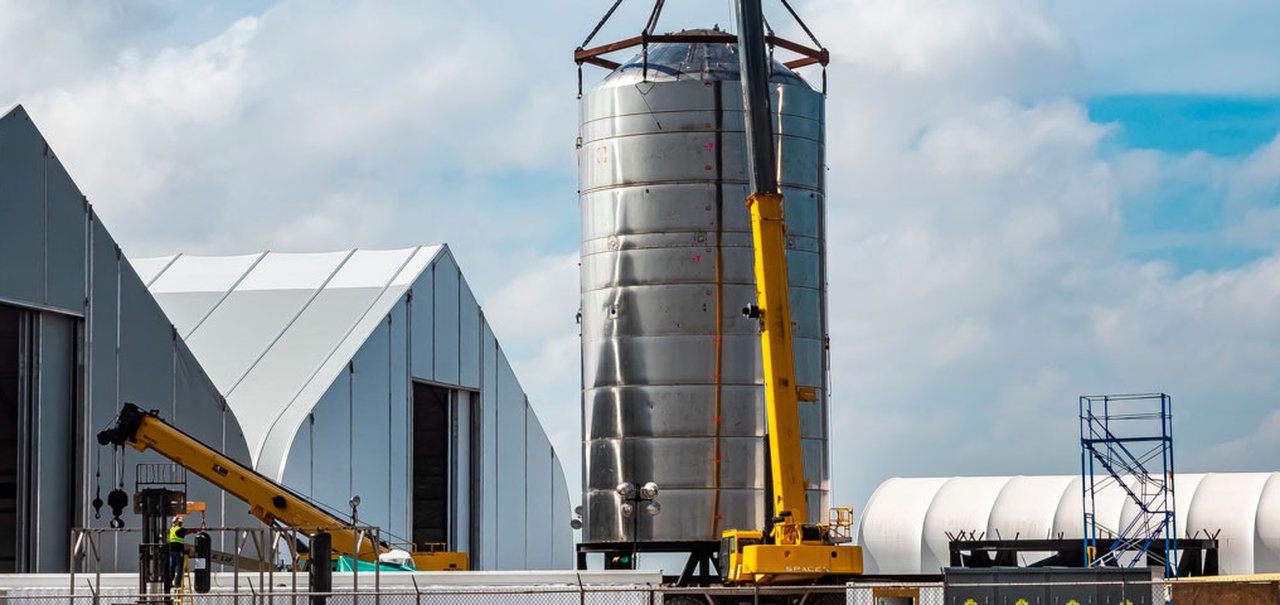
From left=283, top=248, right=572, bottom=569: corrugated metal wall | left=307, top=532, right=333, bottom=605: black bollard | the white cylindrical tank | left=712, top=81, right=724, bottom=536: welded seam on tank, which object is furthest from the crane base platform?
the white cylindrical tank

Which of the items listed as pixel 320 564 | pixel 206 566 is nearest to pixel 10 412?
pixel 206 566

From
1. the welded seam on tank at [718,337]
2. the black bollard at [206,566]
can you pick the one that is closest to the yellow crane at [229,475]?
the welded seam on tank at [718,337]

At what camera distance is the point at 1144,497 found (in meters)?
46.9

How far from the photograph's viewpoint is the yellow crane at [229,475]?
1407 inches

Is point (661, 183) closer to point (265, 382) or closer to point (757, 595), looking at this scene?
point (265, 382)

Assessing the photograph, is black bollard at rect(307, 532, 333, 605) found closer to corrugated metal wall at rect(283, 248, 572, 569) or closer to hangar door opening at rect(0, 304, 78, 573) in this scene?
hangar door opening at rect(0, 304, 78, 573)

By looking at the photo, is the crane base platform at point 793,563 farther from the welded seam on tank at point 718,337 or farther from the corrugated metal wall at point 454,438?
the corrugated metal wall at point 454,438

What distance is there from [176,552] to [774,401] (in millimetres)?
9929

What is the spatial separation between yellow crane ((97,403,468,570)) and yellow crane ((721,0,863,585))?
9262 millimetres

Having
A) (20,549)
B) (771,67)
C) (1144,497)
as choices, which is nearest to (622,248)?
(771,67)

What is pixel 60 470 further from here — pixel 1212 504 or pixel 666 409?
pixel 1212 504

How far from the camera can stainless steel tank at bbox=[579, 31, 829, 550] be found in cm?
3581

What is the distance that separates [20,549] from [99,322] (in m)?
4.71

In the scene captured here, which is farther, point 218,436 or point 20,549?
point 218,436
